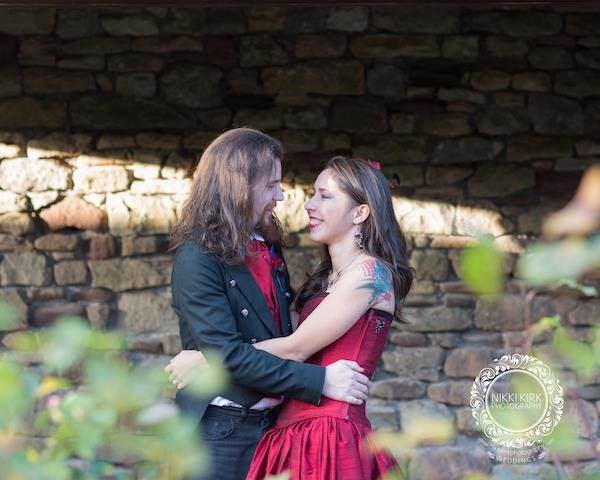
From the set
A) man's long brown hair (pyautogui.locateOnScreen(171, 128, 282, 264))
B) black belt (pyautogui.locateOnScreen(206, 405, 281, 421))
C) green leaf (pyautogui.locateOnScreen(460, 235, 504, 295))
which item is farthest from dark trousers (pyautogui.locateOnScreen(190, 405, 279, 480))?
green leaf (pyautogui.locateOnScreen(460, 235, 504, 295))

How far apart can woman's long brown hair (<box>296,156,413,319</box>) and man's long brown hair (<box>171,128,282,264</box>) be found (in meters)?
0.22

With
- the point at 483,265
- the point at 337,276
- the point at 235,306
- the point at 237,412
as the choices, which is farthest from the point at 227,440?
the point at 483,265

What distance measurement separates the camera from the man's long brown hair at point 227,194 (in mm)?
2217

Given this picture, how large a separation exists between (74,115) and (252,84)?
0.84 meters

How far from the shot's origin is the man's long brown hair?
2.22 m

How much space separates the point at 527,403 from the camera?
51.4 inches

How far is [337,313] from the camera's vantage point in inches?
88.6

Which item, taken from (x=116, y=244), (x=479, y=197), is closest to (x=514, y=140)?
(x=479, y=197)

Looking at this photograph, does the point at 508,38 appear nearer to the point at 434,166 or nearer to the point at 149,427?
the point at 434,166

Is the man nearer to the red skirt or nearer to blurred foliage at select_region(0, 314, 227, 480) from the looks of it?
the red skirt

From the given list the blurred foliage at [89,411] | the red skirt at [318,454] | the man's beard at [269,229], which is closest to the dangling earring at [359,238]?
the man's beard at [269,229]

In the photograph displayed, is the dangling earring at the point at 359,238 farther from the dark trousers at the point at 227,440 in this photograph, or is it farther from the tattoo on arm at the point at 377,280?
the dark trousers at the point at 227,440

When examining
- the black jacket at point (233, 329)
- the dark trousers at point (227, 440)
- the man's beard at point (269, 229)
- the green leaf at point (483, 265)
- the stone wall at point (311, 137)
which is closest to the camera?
the green leaf at point (483, 265)

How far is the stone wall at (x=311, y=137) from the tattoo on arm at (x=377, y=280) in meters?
1.85
